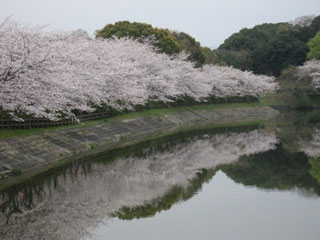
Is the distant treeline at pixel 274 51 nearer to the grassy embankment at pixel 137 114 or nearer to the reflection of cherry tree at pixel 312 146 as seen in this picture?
the grassy embankment at pixel 137 114

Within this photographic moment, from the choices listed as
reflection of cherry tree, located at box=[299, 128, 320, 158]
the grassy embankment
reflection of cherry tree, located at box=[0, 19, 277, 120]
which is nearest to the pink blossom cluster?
reflection of cherry tree, located at box=[0, 19, 277, 120]

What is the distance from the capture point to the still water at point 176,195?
16.3m

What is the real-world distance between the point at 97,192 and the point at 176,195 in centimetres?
338

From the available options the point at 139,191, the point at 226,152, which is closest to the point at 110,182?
the point at 139,191

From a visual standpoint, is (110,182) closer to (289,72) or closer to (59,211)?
(59,211)

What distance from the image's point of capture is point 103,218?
703 inches

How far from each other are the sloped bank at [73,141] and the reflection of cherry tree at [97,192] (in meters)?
2.51

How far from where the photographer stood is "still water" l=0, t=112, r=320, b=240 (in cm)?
1633

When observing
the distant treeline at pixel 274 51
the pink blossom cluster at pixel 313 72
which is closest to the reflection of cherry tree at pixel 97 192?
the pink blossom cluster at pixel 313 72

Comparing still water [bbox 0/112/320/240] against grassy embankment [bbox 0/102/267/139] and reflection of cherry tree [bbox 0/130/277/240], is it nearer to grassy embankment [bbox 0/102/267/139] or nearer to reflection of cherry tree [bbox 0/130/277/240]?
reflection of cherry tree [bbox 0/130/277/240]

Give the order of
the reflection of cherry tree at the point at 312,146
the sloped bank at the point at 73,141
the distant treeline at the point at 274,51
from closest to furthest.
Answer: the sloped bank at the point at 73,141 < the reflection of cherry tree at the point at 312,146 < the distant treeline at the point at 274,51

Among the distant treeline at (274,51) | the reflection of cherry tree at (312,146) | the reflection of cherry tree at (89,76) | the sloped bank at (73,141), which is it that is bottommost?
the reflection of cherry tree at (312,146)

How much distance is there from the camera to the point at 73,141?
1358 inches

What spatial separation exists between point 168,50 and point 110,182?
1975 inches
